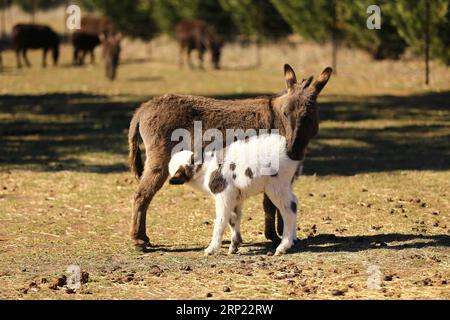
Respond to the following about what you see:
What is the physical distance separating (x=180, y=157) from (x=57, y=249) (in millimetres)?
1784

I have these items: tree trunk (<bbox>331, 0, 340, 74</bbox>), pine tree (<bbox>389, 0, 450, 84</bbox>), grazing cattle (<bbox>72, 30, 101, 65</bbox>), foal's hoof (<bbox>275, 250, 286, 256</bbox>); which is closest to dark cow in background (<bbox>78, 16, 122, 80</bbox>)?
grazing cattle (<bbox>72, 30, 101, 65</bbox>)

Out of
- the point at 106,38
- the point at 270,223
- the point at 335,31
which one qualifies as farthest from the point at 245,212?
the point at 106,38

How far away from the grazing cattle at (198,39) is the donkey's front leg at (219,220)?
1024 inches

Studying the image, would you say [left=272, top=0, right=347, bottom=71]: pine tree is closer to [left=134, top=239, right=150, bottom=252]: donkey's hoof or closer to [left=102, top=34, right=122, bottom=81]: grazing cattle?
[left=102, top=34, right=122, bottom=81]: grazing cattle

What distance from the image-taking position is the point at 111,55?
30.0 m

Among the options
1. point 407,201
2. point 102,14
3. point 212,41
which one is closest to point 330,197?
point 407,201

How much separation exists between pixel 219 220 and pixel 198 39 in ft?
89.0

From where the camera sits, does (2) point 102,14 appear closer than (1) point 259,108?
No

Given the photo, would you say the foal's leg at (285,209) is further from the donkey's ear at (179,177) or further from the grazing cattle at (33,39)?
the grazing cattle at (33,39)

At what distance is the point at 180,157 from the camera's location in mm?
9016

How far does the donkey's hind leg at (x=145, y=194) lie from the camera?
9164mm

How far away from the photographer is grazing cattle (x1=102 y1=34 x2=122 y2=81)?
98.4ft

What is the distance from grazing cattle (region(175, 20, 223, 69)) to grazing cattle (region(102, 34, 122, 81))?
4552 mm
